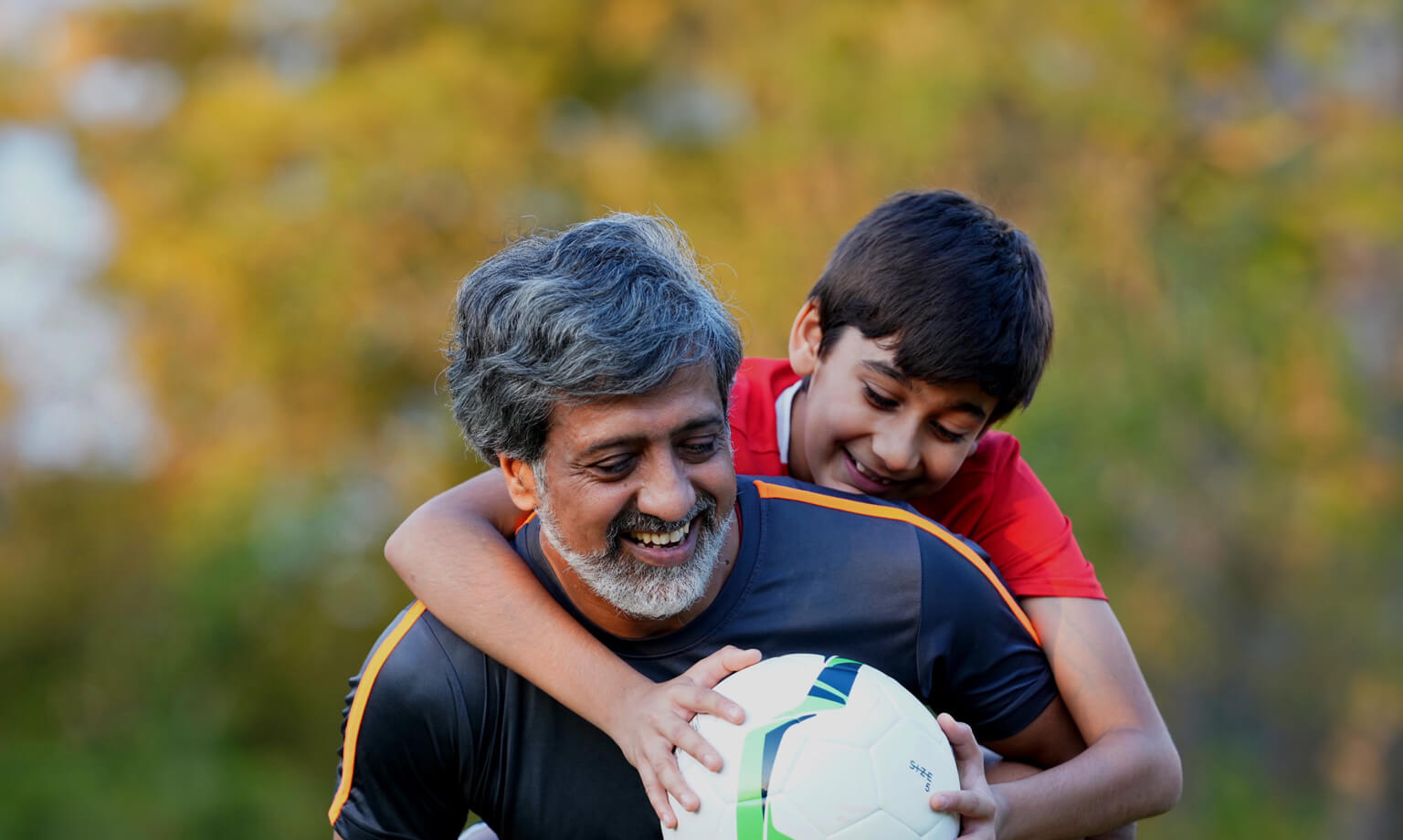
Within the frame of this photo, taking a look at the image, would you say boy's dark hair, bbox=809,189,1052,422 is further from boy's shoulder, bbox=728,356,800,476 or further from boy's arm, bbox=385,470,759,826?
boy's arm, bbox=385,470,759,826

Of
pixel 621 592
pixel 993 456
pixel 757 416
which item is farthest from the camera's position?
pixel 757 416

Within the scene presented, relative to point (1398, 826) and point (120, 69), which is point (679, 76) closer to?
point (120, 69)

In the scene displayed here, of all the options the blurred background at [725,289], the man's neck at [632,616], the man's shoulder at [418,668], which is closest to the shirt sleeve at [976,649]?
the man's neck at [632,616]

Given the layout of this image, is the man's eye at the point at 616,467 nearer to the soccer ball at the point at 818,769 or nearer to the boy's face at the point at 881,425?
the soccer ball at the point at 818,769

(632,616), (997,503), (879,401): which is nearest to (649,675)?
(632,616)

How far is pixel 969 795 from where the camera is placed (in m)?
3.01

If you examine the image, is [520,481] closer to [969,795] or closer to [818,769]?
[818,769]

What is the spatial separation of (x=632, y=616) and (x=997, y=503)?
3.46ft

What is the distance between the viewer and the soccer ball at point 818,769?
298 centimetres

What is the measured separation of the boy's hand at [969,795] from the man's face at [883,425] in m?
0.85

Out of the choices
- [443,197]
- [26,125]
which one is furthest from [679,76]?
[26,125]

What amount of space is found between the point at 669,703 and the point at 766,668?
216mm

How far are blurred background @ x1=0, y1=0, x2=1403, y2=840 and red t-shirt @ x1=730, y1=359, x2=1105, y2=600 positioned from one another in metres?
8.44

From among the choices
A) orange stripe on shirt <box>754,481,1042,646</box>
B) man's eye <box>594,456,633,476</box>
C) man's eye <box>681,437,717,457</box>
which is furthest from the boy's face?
man's eye <box>594,456,633,476</box>
